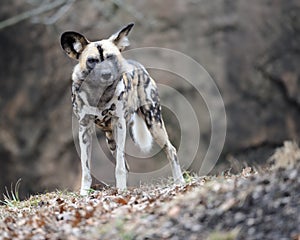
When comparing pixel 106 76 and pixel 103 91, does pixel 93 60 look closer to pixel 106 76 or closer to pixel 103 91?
pixel 106 76

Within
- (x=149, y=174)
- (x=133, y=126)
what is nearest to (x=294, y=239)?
(x=133, y=126)

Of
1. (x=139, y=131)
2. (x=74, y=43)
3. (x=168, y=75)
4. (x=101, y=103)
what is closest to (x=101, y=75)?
(x=101, y=103)

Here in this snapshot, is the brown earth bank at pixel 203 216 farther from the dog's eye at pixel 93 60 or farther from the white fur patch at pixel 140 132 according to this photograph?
the white fur patch at pixel 140 132

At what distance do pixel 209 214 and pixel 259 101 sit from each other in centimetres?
769

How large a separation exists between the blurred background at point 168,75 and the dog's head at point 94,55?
5028mm

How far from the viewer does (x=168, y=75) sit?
11.1 m

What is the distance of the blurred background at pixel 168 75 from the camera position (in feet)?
36.0

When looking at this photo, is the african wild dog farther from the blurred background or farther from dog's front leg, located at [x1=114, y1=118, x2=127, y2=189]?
the blurred background

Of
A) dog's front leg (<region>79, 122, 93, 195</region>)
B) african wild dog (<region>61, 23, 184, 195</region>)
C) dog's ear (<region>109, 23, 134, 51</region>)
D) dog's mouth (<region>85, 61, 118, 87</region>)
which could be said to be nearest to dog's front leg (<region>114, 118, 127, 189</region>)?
african wild dog (<region>61, 23, 184, 195</region>)

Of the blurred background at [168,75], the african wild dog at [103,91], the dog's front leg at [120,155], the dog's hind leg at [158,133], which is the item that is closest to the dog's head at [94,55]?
the african wild dog at [103,91]

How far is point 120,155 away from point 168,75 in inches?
202

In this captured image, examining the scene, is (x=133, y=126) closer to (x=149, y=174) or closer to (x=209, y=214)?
(x=209, y=214)

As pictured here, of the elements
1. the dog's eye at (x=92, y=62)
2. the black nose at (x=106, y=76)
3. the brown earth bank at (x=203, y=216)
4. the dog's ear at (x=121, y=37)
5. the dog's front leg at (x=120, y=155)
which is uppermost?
the dog's ear at (x=121, y=37)

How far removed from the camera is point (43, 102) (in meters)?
11.1
